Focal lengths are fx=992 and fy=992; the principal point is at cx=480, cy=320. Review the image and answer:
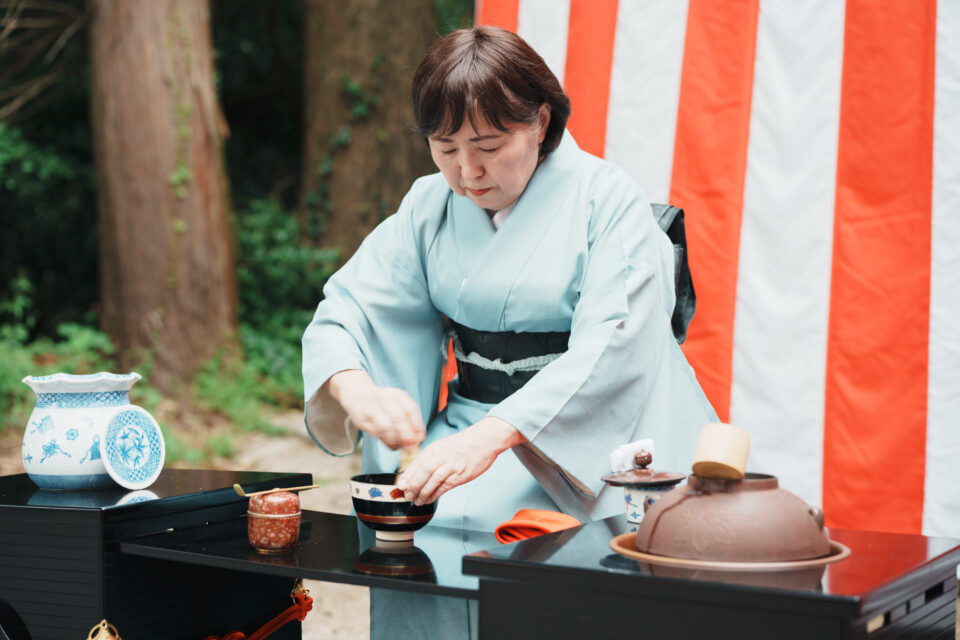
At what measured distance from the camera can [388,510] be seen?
169 centimetres

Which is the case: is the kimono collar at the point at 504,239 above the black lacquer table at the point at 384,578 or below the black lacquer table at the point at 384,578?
above

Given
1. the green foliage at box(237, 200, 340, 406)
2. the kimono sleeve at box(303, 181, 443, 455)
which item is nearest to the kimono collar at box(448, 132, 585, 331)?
the kimono sleeve at box(303, 181, 443, 455)

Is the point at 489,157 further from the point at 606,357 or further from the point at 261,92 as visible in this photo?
the point at 261,92

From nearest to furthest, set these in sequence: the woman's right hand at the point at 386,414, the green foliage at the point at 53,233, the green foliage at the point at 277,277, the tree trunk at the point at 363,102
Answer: the woman's right hand at the point at 386,414, the tree trunk at the point at 363,102, the green foliage at the point at 277,277, the green foliage at the point at 53,233

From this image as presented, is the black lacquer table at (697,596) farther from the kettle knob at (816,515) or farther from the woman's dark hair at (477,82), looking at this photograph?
the woman's dark hair at (477,82)

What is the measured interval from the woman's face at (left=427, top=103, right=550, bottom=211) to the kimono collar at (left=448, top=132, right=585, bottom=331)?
0.05 meters

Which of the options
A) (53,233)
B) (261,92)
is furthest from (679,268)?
(261,92)

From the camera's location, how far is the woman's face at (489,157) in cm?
198

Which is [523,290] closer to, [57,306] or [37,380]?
[37,380]

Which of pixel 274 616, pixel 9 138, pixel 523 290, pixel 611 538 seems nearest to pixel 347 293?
pixel 523 290

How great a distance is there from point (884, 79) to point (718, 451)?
6.59 feet

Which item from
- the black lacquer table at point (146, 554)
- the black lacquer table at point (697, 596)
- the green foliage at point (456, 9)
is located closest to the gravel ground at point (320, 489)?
the black lacquer table at point (146, 554)

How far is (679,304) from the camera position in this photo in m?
2.42

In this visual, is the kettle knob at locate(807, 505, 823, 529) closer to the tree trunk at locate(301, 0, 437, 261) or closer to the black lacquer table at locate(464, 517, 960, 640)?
the black lacquer table at locate(464, 517, 960, 640)
